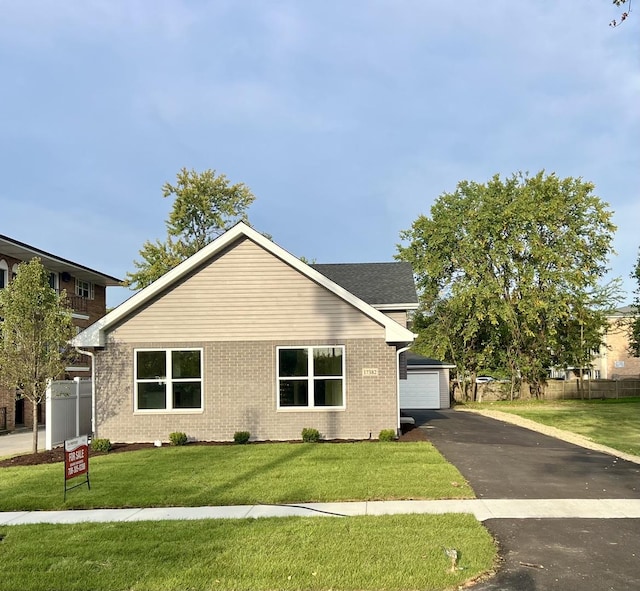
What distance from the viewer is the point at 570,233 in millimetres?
41625

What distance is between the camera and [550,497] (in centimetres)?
945

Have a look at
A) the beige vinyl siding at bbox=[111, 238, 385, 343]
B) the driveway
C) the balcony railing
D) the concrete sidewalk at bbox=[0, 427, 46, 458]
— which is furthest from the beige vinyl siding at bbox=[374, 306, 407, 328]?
the balcony railing

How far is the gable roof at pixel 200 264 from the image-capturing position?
16516mm

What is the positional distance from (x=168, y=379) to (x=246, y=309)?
115 inches

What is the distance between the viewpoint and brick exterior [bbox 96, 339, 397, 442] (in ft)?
54.2

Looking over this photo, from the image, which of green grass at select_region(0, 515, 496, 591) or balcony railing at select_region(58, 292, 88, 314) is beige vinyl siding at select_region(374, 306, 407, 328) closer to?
green grass at select_region(0, 515, 496, 591)

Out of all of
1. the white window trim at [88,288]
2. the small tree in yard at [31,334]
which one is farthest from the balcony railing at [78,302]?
the small tree in yard at [31,334]

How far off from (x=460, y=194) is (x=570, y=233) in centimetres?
808

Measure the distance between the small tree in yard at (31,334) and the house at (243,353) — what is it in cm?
82

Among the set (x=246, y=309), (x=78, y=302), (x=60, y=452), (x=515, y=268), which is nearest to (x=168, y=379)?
(x=246, y=309)

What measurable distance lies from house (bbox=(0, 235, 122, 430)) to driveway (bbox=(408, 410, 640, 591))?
53.6 feet

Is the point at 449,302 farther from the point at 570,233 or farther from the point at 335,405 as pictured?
the point at 335,405

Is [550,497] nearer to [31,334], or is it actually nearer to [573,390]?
[31,334]

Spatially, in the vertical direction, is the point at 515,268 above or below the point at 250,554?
above
